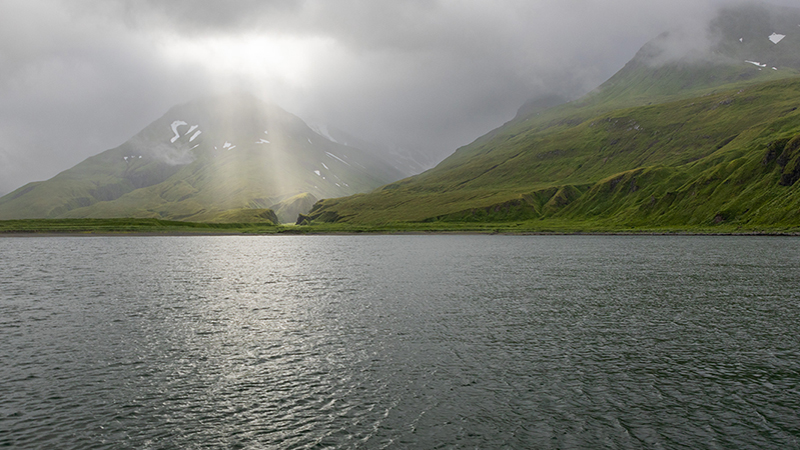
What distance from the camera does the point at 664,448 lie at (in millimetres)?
18188

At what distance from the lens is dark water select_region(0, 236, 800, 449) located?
19641mm

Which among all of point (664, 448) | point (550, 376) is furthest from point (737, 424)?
point (550, 376)

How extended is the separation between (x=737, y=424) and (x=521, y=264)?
76.5 m

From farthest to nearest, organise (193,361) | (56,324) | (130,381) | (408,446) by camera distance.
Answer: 1. (56,324)
2. (193,361)
3. (130,381)
4. (408,446)

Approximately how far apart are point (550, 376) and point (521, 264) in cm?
7132

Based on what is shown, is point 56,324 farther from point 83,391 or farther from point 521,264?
point 521,264

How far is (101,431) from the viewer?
64.0 ft

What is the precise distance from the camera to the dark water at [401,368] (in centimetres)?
1964

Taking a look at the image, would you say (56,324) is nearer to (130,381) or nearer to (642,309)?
(130,381)

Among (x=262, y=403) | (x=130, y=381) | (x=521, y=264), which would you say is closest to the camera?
(x=262, y=403)

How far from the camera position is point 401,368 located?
28.5 metres

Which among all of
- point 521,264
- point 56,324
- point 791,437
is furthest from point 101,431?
point 521,264

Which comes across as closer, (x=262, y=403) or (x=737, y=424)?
(x=737, y=424)

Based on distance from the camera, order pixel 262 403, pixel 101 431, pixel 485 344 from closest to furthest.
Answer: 1. pixel 101 431
2. pixel 262 403
3. pixel 485 344
